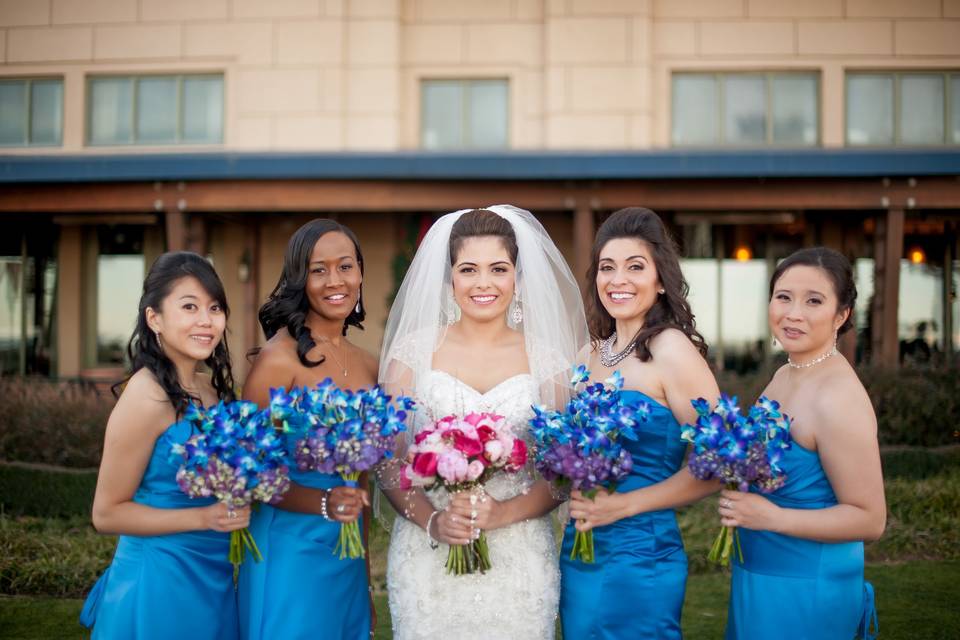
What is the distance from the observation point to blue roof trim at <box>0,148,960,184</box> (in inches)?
490

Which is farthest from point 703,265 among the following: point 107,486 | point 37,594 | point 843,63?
point 107,486

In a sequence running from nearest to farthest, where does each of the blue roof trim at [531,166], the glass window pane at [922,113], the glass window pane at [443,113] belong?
the blue roof trim at [531,166], the glass window pane at [922,113], the glass window pane at [443,113]

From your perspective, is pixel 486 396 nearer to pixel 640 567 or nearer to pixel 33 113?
pixel 640 567

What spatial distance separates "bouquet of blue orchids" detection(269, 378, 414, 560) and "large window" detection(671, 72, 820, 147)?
44.5 ft

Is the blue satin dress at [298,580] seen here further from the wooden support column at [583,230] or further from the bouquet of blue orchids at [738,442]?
the wooden support column at [583,230]

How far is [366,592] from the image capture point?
3.81 meters

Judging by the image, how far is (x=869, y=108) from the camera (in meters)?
15.6

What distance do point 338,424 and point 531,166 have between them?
32.2 ft

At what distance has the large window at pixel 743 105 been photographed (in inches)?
616

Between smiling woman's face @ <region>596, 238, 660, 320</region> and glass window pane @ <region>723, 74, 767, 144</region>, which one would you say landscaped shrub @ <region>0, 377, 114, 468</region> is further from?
glass window pane @ <region>723, 74, 767, 144</region>

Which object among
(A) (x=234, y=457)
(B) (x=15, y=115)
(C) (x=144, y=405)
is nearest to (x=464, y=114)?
(B) (x=15, y=115)

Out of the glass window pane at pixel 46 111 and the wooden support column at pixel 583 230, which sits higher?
the glass window pane at pixel 46 111

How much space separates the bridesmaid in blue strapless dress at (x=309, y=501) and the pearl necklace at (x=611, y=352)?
3.61ft

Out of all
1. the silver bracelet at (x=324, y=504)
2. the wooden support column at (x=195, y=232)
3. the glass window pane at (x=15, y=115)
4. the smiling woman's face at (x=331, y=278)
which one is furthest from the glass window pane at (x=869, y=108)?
the glass window pane at (x=15, y=115)
